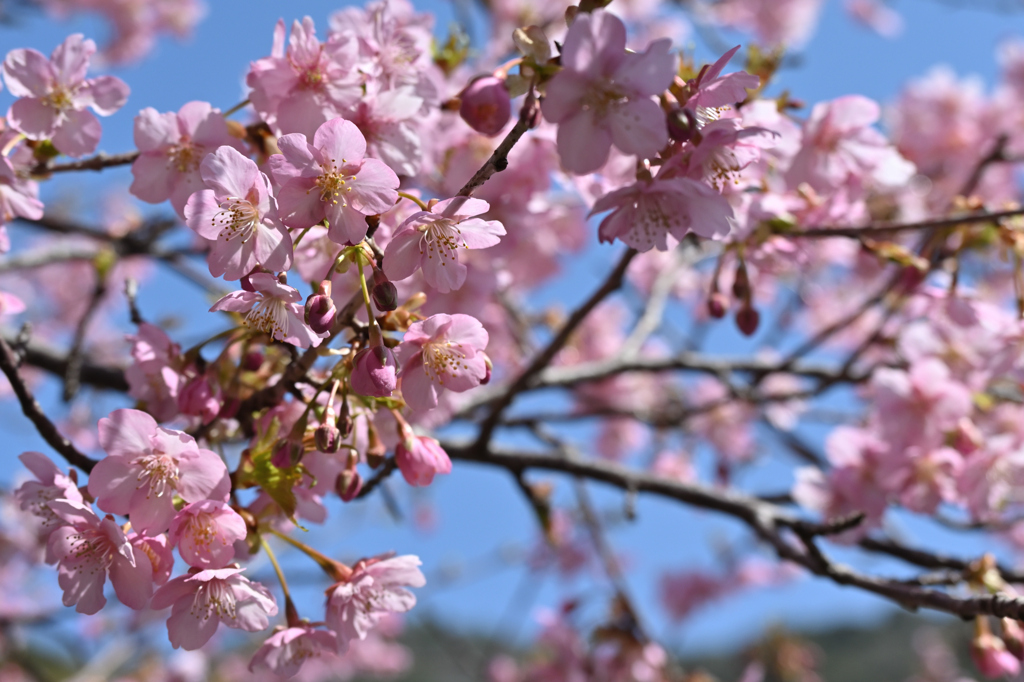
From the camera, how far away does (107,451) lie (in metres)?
1.14

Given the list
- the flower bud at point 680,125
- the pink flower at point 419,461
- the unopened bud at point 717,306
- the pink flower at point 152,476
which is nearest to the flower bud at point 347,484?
the pink flower at point 419,461

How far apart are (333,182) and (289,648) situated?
820 millimetres

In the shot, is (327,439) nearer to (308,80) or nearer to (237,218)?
(237,218)

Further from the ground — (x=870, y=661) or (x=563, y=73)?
(x=870, y=661)

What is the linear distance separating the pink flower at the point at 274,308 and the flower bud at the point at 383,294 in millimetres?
104

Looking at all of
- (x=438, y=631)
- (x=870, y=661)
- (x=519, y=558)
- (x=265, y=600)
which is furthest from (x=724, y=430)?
(x=870, y=661)

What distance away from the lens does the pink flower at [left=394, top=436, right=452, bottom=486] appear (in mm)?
1250

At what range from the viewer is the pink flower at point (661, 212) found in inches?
45.4

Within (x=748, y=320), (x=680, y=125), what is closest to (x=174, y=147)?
(x=680, y=125)

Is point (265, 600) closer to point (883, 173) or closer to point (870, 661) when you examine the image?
point (883, 173)

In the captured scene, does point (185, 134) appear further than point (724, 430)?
No

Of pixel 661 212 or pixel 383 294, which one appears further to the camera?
pixel 661 212

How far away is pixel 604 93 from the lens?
105 centimetres

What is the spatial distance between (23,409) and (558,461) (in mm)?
1817
